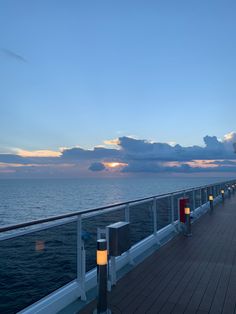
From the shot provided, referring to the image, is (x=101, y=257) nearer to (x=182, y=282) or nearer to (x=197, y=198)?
(x=182, y=282)

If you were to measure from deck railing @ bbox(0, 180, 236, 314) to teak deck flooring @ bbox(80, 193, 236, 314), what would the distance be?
420 millimetres

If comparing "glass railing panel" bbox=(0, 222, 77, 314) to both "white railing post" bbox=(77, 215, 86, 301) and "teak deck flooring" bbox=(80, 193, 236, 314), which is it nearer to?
"teak deck flooring" bbox=(80, 193, 236, 314)

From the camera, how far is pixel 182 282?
480 cm

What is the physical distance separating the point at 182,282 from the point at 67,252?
17845mm

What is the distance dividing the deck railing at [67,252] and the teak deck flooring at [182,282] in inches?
16.5

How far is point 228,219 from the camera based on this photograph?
38.2ft

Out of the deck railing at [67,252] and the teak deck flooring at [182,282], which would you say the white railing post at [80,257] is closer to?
the deck railing at [67,252]

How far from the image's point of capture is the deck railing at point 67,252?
12.7 feet

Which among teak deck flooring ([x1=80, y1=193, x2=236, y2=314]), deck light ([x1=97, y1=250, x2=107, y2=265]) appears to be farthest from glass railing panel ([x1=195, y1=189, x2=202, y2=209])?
deck light ([x1=97, y1=250, x2=107, y2=265])

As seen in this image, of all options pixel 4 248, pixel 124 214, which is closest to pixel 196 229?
pixel 124 214

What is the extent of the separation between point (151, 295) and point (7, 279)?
1363 centimetres

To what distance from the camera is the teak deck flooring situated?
389 cm

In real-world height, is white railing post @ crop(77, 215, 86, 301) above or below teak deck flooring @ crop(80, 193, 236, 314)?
above

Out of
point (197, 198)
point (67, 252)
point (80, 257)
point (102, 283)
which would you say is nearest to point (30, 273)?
point (67, 252)
